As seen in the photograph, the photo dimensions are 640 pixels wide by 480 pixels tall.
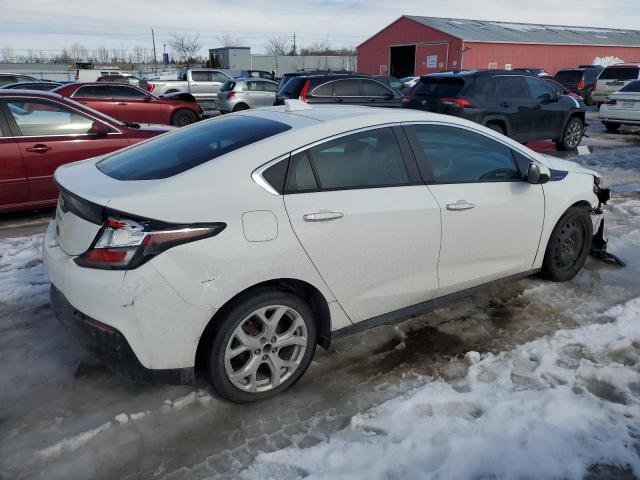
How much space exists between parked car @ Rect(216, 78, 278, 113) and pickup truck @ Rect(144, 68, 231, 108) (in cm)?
353

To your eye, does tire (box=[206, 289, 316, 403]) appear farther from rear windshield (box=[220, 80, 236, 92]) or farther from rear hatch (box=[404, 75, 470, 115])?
rear windshield (box=[220, 80, 236, 92])

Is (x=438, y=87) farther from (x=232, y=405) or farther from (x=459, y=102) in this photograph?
(x=232, y=405)

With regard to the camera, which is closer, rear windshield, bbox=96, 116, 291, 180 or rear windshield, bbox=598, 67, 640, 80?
rear windshield, bbox=96, 116, 291, 180

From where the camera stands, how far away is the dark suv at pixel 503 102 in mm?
9781

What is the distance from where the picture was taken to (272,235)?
2654 mm

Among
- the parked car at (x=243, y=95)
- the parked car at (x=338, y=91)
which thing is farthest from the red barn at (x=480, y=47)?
the parked car at (x=338, y=91)

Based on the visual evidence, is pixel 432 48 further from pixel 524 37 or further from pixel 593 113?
pixel 593 113

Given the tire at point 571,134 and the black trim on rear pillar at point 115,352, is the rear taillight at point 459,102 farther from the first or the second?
the black trim on rear pillar at point 115,352

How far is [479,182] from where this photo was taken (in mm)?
3580

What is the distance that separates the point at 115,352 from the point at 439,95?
889 cm

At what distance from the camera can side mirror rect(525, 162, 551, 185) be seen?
12.3 feet

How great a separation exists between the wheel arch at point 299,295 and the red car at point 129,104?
12.1 meters

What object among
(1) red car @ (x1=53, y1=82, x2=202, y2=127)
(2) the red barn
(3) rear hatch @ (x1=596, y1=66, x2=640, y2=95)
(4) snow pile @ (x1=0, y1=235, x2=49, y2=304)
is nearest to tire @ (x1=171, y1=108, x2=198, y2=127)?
(1) red car @ (x1=53, y1=82, x2=202, y2=127)

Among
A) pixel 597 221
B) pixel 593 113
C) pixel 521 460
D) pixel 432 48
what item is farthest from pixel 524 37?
pixel 521 460
